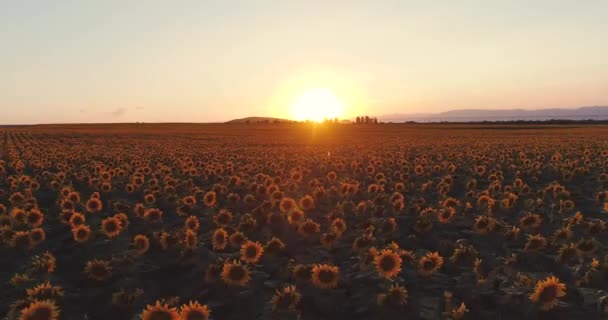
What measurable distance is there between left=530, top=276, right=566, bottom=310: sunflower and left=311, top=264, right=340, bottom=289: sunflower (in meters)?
2.03

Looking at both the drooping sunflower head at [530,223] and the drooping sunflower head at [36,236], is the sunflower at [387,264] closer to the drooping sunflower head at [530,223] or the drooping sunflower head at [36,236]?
the drooping sunflower head at [530,223]

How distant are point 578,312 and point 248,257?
3.71 m

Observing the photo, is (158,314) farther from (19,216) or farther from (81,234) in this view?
(19,216)

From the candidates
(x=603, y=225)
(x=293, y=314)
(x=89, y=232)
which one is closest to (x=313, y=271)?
(x=293, y=314)

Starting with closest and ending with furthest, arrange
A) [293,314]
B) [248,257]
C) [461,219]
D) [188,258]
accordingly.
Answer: [293,314] → [248,257] → [188,258] → [461,219]

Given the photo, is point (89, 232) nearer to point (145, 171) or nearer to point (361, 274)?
point (361, 274)

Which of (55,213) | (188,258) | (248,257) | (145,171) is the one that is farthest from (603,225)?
(145,171)

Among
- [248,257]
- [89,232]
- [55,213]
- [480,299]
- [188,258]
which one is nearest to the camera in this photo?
[480,299]

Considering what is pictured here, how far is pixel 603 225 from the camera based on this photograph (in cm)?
746

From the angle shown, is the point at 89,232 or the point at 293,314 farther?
the point at 89,232

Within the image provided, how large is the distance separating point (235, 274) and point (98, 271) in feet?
6.30

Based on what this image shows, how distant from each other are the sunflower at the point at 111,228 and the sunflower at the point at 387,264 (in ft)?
14.2

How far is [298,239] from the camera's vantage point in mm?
7727

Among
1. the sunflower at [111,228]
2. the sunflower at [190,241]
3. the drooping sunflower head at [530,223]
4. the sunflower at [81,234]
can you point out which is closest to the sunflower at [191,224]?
the sunflower at [190,241]
